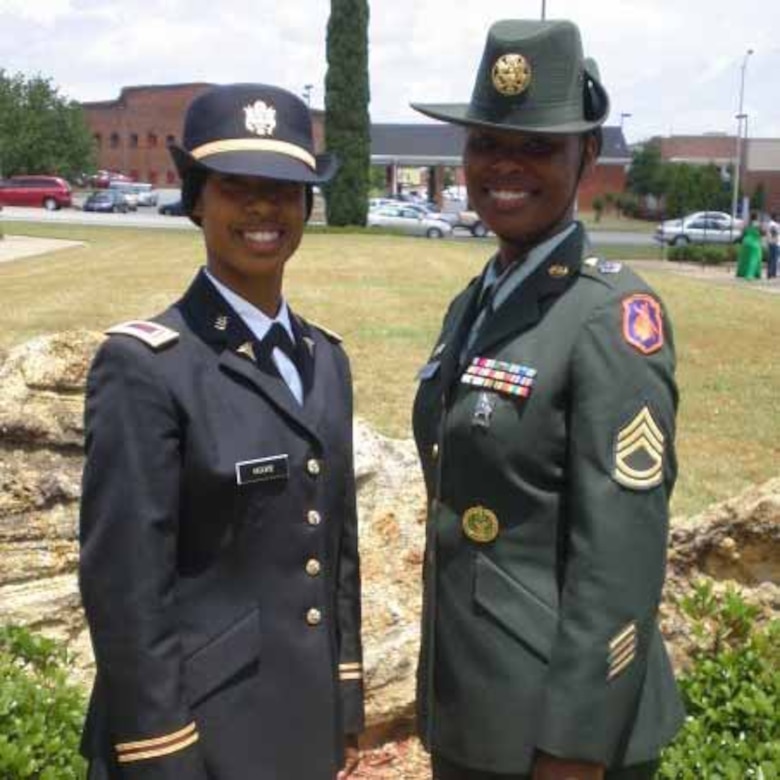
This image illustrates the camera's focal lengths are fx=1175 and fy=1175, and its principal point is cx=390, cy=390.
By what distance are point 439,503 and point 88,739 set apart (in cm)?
79

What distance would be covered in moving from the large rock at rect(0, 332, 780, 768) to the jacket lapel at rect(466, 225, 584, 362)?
5.66 feet

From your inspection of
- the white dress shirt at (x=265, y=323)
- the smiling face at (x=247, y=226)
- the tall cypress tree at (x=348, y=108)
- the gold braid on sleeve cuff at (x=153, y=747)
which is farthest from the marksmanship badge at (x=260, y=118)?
the tall cypress tree at (x=348, y=108)

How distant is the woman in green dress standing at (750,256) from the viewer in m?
25.0

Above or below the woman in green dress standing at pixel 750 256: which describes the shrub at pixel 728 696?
above

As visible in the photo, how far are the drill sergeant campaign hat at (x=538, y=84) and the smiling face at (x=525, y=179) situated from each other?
0.03m

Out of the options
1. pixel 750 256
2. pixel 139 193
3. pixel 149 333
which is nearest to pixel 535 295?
pixel 149 333

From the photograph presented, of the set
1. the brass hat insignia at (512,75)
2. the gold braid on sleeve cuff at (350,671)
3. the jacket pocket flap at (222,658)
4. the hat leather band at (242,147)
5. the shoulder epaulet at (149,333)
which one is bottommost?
the gold braid on sleeve cuff at (350,671)

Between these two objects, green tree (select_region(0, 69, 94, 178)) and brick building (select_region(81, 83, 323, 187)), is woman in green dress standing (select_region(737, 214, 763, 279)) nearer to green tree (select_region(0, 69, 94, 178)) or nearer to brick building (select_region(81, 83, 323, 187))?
green tree (select_region(0, 69, 94, 178))

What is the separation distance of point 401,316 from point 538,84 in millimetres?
12256

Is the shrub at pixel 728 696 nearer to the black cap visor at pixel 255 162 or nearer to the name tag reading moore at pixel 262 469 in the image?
the name tag reading moore at pixel 262 469

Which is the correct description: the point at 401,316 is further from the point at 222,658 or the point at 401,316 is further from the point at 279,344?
the point at 222,658

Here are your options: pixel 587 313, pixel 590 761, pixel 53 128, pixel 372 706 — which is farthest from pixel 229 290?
pixel 53 128

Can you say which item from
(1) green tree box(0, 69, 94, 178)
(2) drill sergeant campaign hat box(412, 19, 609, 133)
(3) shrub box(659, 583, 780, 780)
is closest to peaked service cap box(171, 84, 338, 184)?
(2) drill sergeant campaign hat box(412, 19, 609, 133)

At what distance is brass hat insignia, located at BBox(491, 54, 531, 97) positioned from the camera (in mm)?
2119
